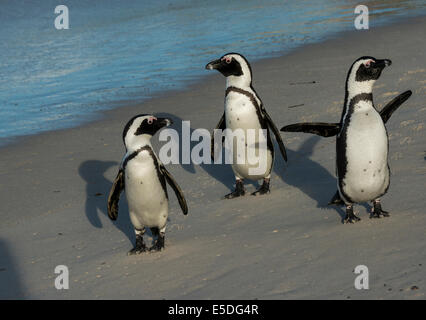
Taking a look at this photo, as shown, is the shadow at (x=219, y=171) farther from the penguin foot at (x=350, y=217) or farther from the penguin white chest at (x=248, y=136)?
the penguin foot at (x=350, y=217)

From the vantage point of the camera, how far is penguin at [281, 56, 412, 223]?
4465 millimetres

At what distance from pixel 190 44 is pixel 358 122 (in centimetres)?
971

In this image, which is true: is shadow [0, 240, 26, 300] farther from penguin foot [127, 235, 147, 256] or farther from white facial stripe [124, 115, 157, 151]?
white facial stripe [124, 115, 157, 151]

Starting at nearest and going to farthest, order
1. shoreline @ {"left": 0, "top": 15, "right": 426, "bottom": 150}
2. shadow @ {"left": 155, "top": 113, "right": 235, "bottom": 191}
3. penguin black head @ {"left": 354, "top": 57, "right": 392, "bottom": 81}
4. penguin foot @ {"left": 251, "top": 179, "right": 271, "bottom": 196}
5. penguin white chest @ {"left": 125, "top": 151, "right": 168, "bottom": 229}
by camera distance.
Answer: penguin black head @ {"left": 354, "top": 57, "right": 392, "bottom": 81} < penguin white chest @ {"left": 125, "top": 151, "right": 168, "bottom": 229} < penguin foot @ {"left": 251, "top": 179, "right": 271, "bottom": 196} < shadow @ {"left": 155, "top": 113, "right": 235, "bottom": 191} < shoreline @ {"left": 0, "top": 15, "right": 426, "bottom": 150}

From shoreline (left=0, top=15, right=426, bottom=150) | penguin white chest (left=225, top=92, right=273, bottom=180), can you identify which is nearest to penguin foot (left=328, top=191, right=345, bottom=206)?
penguin white chest (left=225, top=92, right=273, bottom=180)

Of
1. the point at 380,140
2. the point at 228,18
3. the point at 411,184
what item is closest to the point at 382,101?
the point at 411,184

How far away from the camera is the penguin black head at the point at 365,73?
4445 millimetres

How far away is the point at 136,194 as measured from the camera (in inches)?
181

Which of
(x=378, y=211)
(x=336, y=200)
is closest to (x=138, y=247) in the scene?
(x=336, y=200)

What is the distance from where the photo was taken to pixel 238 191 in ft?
19.2

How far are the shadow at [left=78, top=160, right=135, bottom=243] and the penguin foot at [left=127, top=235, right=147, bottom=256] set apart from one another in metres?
0.34

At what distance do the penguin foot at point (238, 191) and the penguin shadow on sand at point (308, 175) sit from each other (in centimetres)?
40

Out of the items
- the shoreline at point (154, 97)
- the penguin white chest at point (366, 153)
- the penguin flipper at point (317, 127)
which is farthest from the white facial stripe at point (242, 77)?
the shoreline at point (154, 97)

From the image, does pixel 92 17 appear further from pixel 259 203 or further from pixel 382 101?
pixel 259 203
